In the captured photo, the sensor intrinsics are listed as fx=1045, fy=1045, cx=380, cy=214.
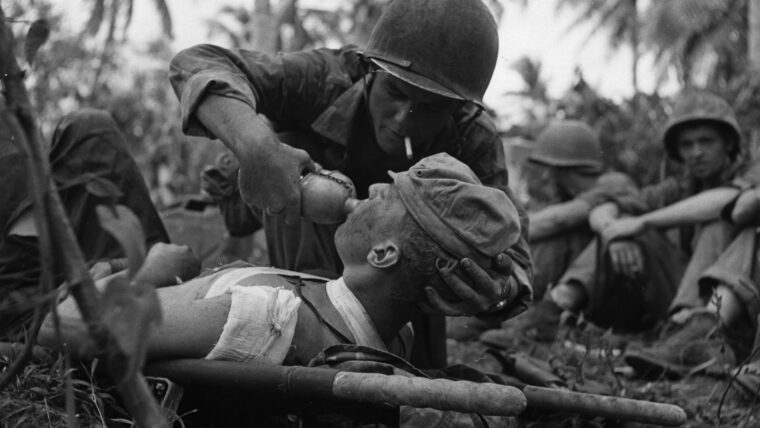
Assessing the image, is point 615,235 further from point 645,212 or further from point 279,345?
point 279,345

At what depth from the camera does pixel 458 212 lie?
3299 mm

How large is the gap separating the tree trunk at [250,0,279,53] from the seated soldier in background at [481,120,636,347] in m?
11.1

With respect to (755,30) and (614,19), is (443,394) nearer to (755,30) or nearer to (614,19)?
(755,30)

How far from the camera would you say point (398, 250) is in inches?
132

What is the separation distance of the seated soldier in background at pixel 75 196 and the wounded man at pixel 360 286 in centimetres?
103

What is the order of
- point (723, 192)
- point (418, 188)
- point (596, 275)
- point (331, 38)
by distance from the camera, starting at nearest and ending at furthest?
point (418, 188), point (723, 192), point (596, 275), point (331, 38)

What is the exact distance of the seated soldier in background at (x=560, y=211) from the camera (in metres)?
7.61

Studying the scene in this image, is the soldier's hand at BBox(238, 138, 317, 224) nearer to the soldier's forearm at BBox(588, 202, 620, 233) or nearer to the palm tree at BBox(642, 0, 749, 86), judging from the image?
the soldier's forearm at BBox(588, 202, 620, 233)

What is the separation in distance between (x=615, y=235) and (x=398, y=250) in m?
4.48

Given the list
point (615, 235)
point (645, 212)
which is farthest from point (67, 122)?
point (645, 212)

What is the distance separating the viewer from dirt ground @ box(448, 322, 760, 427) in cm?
383

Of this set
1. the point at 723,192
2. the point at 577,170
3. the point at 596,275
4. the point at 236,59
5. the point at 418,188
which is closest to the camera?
the point at 418,188

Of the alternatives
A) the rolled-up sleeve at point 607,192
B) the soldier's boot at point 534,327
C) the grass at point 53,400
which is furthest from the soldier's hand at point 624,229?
the grass at point 53,400

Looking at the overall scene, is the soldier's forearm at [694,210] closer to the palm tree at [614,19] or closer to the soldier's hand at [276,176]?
the soldier's hand at [276,176]
